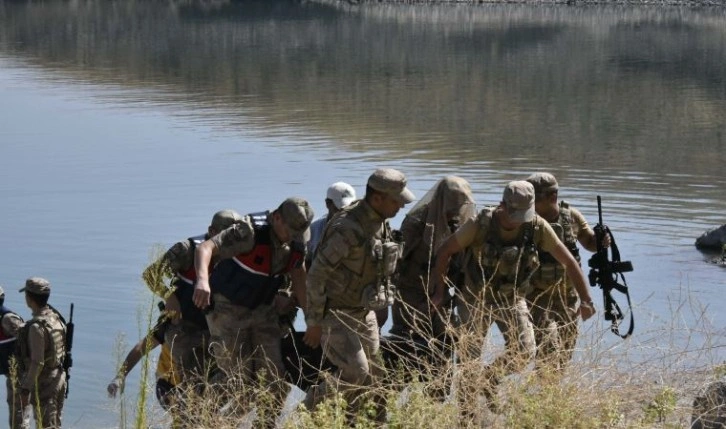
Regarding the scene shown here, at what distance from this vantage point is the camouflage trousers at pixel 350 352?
274 inches

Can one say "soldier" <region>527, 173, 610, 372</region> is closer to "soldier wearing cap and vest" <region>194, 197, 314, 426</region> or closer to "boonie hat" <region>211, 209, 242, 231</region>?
"soldier wearing cap and vest" <region>194, 197, 314, 426</region>

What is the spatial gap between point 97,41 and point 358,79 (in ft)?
59.7

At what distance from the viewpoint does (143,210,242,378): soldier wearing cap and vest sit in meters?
7.48

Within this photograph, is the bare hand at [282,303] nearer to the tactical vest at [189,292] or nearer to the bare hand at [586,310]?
the tactical vest at [189,292]

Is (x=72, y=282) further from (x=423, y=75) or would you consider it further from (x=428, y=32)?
(x=428, y=32)

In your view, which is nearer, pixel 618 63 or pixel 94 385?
pixel 94 385

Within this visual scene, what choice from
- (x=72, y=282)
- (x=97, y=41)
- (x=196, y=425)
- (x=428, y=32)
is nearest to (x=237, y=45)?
(x=97, y=41)

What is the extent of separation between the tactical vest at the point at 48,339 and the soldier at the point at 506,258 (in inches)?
90.3

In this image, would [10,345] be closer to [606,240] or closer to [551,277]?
[551,277]

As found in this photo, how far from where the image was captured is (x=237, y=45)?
5838cm

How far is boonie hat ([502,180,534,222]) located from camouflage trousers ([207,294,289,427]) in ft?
4.49

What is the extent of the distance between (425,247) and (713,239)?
8.41 meters

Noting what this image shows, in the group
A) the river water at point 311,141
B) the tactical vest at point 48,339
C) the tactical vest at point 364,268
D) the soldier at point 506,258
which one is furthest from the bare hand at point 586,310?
the tactical vest at point 48,339

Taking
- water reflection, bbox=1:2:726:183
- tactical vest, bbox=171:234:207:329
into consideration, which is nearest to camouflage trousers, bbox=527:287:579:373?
tactical vest, bbox=171:234:207:329
